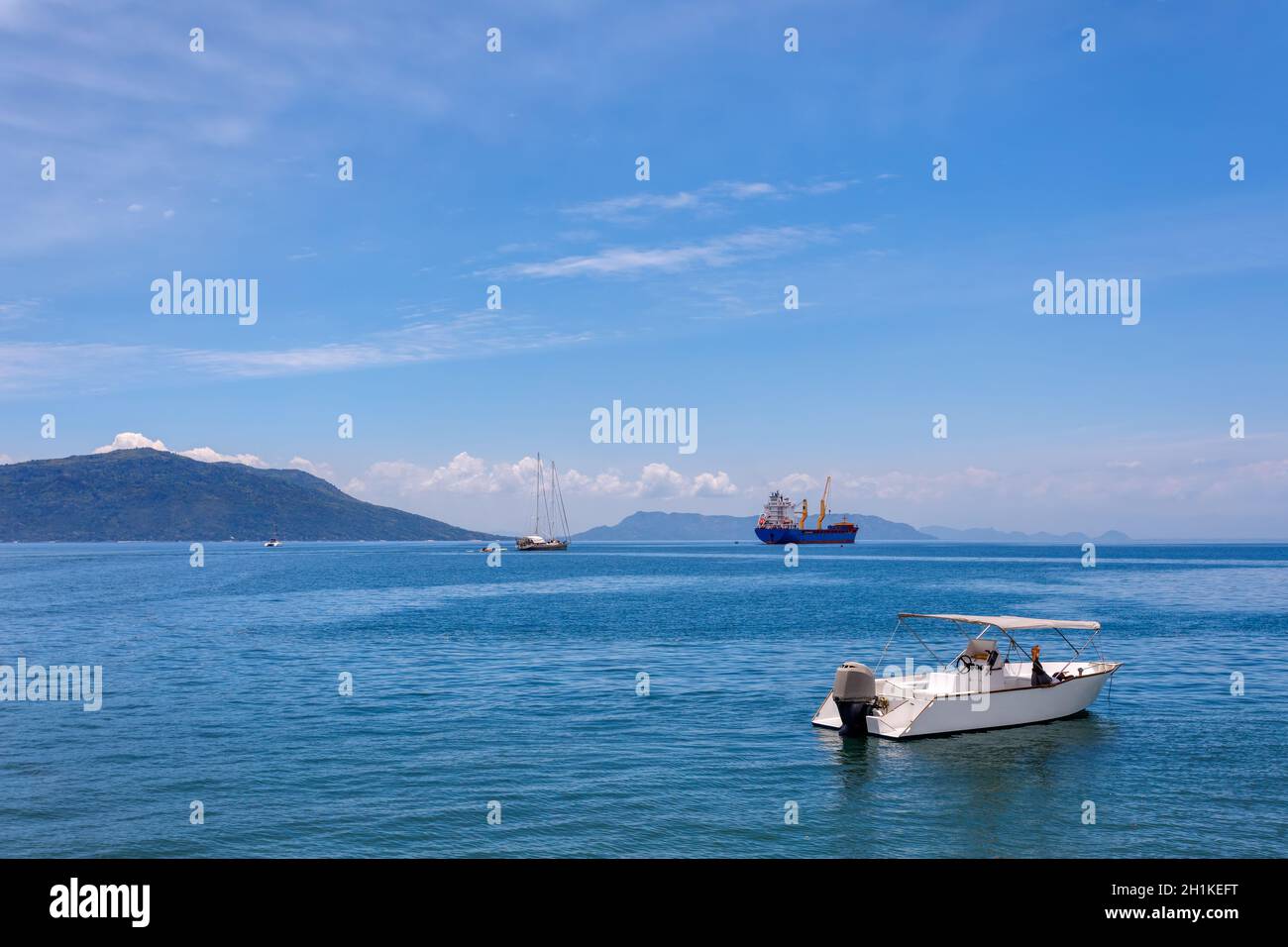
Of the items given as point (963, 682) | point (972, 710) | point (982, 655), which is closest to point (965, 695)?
point (972, 710)

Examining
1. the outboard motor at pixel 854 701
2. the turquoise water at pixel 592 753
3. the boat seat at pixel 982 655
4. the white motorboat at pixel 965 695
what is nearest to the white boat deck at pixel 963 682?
the white motorboat at pixel 965 695

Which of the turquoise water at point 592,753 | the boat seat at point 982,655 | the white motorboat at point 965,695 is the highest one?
the boat seat at point 982,655

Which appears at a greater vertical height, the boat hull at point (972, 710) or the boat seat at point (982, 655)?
the boat seat at point (982, 655)

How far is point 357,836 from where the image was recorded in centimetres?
2444

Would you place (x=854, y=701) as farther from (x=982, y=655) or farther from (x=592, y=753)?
(x=592, y=753)

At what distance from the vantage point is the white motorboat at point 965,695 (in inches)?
1409

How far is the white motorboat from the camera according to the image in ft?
117

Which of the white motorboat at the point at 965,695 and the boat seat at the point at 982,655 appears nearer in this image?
the white motorboat at the point at 965,695

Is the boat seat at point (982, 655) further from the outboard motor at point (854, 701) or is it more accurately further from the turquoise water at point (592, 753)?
the outboard motor at point (854, 701)

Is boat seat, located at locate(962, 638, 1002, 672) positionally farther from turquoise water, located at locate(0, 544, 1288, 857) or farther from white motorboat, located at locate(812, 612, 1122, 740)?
turquoise water, located at locate(0, 544, 1288, 857)

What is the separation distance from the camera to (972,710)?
36.8 meters

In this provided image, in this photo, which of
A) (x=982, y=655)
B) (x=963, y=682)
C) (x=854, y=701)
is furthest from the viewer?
(x=982, y=655)

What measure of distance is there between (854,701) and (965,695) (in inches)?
192

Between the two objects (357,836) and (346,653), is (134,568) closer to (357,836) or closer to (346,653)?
(346,653)
